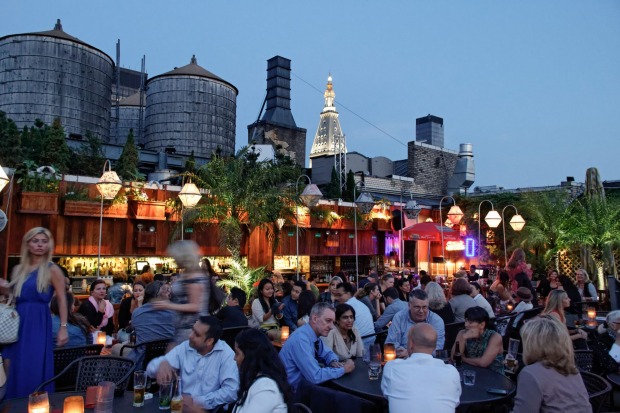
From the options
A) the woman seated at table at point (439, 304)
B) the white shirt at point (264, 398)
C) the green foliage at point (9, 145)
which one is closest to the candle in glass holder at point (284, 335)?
the woman seated at table at point (439, 304)

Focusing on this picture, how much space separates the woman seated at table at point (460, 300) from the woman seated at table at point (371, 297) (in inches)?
46.8

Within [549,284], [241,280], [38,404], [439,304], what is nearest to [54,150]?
[241,280]

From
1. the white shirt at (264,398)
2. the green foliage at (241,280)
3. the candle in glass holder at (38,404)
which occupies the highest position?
the green foliage at (241,280)

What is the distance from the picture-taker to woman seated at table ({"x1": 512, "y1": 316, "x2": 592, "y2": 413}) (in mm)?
2725

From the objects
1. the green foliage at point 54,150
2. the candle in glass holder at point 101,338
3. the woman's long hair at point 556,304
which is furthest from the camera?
the green foliage at point 54,150

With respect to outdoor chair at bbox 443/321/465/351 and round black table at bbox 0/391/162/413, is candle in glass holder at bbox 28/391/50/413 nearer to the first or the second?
round black table at bbox 0/391/162/413

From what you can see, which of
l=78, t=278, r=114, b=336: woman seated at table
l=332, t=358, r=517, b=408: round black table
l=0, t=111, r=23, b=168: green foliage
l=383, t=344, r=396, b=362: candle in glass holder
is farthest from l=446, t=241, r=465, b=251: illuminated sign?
l=0, t=111, r=23, b=168: green foliage

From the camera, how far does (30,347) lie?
359cm

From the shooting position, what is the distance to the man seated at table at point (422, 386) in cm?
283

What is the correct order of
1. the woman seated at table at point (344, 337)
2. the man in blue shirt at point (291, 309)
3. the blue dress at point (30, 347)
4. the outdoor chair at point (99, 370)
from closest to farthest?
the blue dress at point (30, 347) → the outdoor chair at point (99, 370) → the woman seated at table at point (344, 337) → the man in blue shirt at point (291, 309)

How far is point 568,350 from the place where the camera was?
2836 mm

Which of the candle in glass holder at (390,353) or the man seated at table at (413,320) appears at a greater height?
the man seated at table at (413,320)

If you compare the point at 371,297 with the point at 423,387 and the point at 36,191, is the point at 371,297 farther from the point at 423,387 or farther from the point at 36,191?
the point at 36,191

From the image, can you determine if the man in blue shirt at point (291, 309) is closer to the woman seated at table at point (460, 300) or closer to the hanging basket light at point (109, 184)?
the woman seated at table at point (460, 300)
